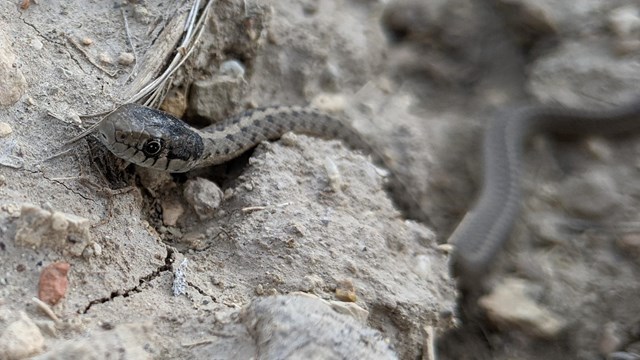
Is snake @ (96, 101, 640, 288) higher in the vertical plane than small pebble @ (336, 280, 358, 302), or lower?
higher

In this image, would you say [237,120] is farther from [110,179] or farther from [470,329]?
[470,329]

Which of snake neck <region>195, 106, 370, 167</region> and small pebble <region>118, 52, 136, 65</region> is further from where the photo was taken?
snake neck <region>195, 106, 370, 167</region>

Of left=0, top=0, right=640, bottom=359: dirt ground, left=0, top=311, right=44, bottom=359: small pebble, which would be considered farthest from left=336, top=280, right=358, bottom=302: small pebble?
left=0, top=311, right=44, bottom=359: small pebble

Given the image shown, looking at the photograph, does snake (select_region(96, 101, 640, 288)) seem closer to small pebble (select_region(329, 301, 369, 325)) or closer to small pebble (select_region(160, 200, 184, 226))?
small pebble (select_region(160, 200, 184, 226))

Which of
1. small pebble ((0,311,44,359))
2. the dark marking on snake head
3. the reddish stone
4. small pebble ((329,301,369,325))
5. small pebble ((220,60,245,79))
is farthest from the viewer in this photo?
small pebble ((220,60,245,79))

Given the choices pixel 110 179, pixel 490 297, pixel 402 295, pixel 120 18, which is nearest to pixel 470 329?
pixel 490 297

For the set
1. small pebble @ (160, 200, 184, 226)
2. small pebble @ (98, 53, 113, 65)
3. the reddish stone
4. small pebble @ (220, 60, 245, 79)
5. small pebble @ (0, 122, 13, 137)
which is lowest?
the reddish stone

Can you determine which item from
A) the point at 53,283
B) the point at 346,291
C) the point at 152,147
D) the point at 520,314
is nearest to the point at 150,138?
the point at 152,147

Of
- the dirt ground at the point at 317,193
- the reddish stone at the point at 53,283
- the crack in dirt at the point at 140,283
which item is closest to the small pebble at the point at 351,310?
the dirt ground at the point at 317,193

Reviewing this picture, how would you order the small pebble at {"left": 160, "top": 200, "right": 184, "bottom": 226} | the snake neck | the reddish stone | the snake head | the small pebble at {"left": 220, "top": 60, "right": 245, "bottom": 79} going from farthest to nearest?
the small pebble at {"left": 220, "top": 60, "right": 245, "bottom": 79}
the snake neck
the small pebble at {"left": 160, "top": 200, "right": 184, "bottom": 226}
the snake head
the reddish stone
